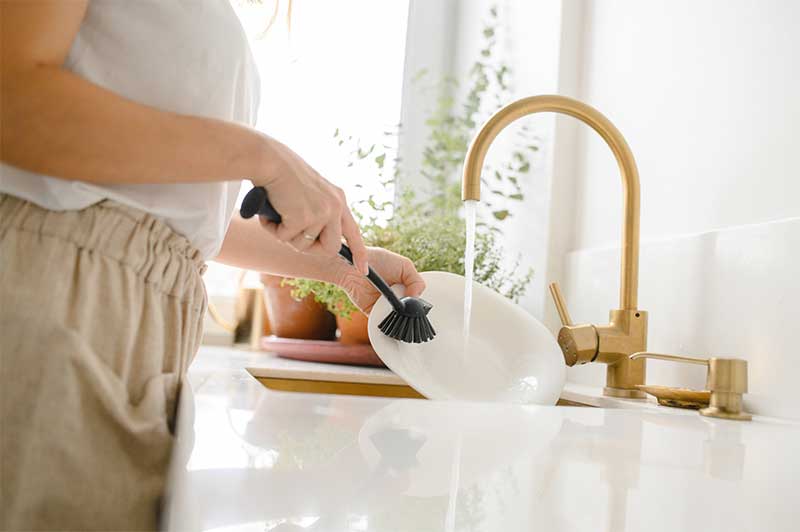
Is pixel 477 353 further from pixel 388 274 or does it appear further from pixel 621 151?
pixel 621 151

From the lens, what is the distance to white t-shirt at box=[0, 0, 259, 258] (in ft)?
1.36

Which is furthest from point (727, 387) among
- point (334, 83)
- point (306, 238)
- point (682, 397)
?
point (334, 83)

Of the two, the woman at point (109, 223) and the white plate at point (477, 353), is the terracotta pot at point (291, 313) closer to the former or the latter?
the white plate at point (477, 353)

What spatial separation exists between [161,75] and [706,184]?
0.74 metres

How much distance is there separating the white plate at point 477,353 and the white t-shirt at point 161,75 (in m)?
0.38

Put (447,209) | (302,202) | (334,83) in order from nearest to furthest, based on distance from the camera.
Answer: (302,202)
(447,209)
(334,83)

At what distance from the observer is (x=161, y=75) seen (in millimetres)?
464

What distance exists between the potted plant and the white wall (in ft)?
0.55

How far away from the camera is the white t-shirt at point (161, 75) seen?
0.41 m

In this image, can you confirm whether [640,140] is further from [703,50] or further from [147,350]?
[147,350]

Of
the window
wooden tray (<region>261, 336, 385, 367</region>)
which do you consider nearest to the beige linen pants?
wooden tray (<region>261, 336, 385, 367</region>)

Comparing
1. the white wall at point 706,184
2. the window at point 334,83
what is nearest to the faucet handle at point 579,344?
the white wall at point 706,184

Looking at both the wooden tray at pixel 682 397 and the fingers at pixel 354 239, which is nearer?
the fingers at pixel 354 239

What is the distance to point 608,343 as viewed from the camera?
94 cm
